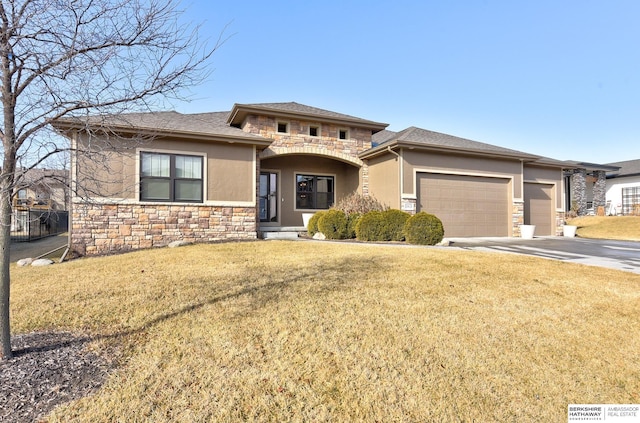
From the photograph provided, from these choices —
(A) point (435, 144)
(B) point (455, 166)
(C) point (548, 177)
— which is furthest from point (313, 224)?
(C) point (548, 177)

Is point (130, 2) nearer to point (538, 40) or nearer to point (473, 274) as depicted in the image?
point (473, 274)

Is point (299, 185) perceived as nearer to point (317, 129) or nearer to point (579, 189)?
point (317, 129)

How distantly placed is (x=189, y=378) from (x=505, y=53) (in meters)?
13.5

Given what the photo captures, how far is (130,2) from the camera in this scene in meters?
2.95

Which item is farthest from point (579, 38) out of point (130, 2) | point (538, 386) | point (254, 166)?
point (130, 2)

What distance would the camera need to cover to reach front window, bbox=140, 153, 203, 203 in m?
9.85

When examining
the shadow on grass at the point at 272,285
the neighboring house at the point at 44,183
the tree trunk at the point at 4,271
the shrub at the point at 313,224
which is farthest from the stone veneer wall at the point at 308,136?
the tree trunk at the point at 4,271

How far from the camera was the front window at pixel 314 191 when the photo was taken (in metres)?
14.6

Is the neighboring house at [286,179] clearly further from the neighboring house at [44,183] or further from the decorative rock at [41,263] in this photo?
the neighboring house at [44,183]

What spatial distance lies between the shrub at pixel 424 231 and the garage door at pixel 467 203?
2488mm

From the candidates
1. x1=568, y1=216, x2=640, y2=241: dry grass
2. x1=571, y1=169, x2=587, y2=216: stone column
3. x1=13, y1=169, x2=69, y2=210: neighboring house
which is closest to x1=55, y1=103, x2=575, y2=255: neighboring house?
x1=568, y1=216, x2=640, y2=241: dry grass

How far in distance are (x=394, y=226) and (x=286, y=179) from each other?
6003 mm

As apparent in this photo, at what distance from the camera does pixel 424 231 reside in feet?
31.2

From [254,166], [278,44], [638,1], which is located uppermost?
[638,1]
